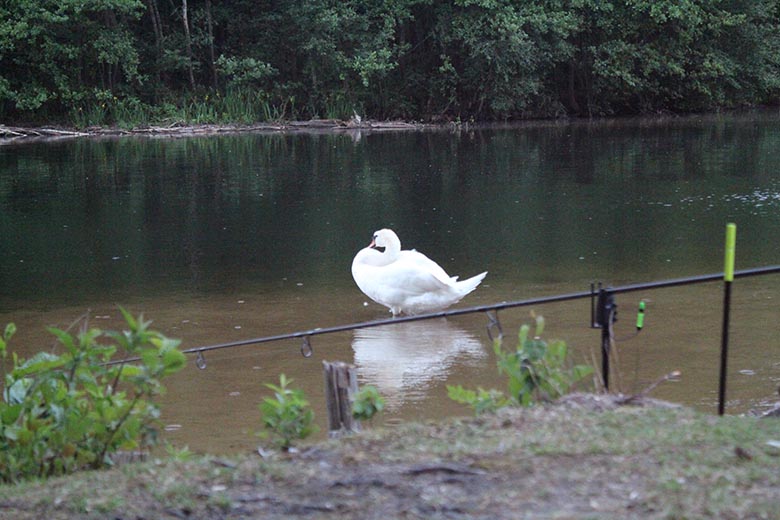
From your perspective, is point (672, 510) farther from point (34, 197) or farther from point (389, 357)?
point (34, 197)

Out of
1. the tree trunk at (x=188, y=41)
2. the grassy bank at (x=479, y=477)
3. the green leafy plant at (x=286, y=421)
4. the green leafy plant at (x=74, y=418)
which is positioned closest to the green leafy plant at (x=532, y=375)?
the grassy bank at (x=479, y=477)

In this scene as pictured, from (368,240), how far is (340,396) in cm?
1040

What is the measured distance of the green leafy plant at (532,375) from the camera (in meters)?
5.47

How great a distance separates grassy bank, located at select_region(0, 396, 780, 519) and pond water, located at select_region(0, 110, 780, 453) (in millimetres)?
1244

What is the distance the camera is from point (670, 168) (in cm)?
2350

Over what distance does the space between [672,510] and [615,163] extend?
2153 centimetres

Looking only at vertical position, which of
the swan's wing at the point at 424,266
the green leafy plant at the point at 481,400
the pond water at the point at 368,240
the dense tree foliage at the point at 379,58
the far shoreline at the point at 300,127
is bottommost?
the pond water at the point at 368,240

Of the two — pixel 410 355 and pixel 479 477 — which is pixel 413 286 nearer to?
pixel 410 355

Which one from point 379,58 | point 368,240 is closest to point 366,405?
point 368,240

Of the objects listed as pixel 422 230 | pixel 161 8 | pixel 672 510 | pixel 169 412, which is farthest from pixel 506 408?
pixel 161 8

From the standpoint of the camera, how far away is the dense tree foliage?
119 feet

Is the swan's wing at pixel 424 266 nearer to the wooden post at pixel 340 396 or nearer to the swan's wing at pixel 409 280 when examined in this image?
the swan's wing at pixel 409 280

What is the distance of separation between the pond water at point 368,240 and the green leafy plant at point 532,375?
537mm

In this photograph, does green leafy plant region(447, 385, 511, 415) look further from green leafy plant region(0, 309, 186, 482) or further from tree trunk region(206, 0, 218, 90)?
tree trunk region(206, 0, 218, 90)
